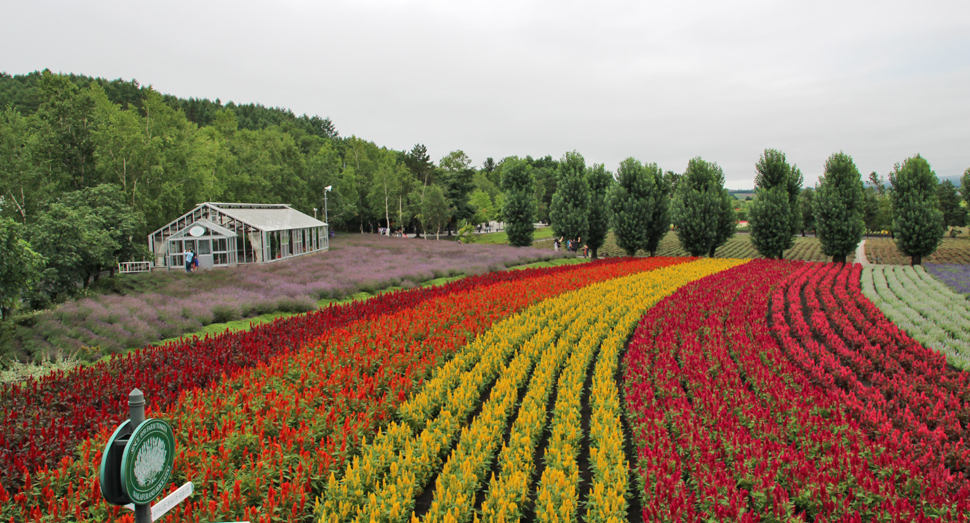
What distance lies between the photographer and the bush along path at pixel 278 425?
4.92 meters

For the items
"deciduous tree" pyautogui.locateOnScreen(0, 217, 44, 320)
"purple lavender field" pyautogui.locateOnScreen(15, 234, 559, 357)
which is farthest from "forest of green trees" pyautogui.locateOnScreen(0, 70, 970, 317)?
"purple lavender field" pyautogui.locateOnScreen(15, 234, 559, 357)

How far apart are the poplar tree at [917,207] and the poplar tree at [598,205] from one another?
22488 mm

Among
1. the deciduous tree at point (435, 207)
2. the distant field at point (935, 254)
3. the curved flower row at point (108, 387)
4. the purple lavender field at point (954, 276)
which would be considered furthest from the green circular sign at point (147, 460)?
the deciduous tree at point (435, 207)

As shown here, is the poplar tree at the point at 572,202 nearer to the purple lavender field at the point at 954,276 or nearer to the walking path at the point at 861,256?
the purple lavender field at the point at 954,276

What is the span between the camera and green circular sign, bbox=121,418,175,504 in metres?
2.70

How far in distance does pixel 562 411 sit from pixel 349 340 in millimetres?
5260

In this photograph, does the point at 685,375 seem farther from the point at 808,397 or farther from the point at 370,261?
the point at 370,261

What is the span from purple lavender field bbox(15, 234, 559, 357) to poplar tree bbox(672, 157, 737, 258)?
15541 millimetres

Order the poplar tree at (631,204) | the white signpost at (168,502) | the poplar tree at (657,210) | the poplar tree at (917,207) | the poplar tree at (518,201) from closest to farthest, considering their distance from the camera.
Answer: the white signpost at (168,502), the poplar tree at (917,207), the poplar tree at (631,204), the poplar tree at (657,210), the poplar tree at (518,201)

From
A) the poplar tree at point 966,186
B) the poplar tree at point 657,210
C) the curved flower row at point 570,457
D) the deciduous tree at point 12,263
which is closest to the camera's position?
the curved flower row at point 570,457

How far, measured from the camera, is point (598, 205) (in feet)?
141

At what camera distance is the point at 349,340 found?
419 inches

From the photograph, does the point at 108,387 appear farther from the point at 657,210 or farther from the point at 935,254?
the point at 935,254

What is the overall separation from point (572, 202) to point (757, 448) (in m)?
37.7
